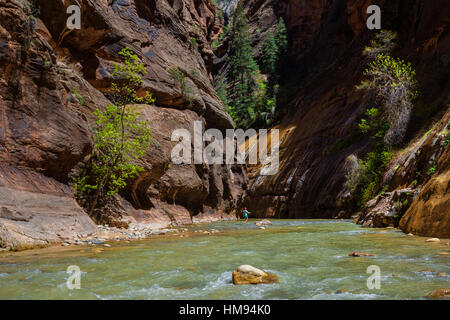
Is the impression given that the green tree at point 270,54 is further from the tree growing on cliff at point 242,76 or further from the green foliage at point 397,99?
the green foliage at point 397,99

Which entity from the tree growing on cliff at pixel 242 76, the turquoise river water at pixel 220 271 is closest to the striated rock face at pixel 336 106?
the tree growing on cliff at pixel 242 76

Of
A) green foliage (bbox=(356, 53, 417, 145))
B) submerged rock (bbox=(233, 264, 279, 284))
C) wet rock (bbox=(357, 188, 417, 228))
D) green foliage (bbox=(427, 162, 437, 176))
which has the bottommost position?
wet rock (bbox=(357, 188, 417, 228))

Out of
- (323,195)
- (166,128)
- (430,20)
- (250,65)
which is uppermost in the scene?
(250,65)

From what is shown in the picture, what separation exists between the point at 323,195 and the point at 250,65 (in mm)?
34577

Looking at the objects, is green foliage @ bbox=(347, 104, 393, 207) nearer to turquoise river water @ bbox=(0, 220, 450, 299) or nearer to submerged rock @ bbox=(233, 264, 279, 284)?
turquoise river water @ bbox=(0, 220, 450, 299)

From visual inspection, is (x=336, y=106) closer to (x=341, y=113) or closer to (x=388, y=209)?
(x=341, y=113)

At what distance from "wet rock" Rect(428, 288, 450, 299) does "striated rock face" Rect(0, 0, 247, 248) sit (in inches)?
328

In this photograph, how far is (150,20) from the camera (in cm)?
2552

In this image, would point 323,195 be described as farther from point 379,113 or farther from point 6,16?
point 6,16

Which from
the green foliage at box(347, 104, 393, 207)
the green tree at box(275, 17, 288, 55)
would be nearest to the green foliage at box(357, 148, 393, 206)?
the green foliage at box(347, 104, 393, 207)

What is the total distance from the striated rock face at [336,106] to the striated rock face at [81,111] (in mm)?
5960

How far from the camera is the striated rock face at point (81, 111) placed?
32.0 feet

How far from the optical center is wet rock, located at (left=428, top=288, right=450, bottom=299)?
Answer: 3703 millimetres
